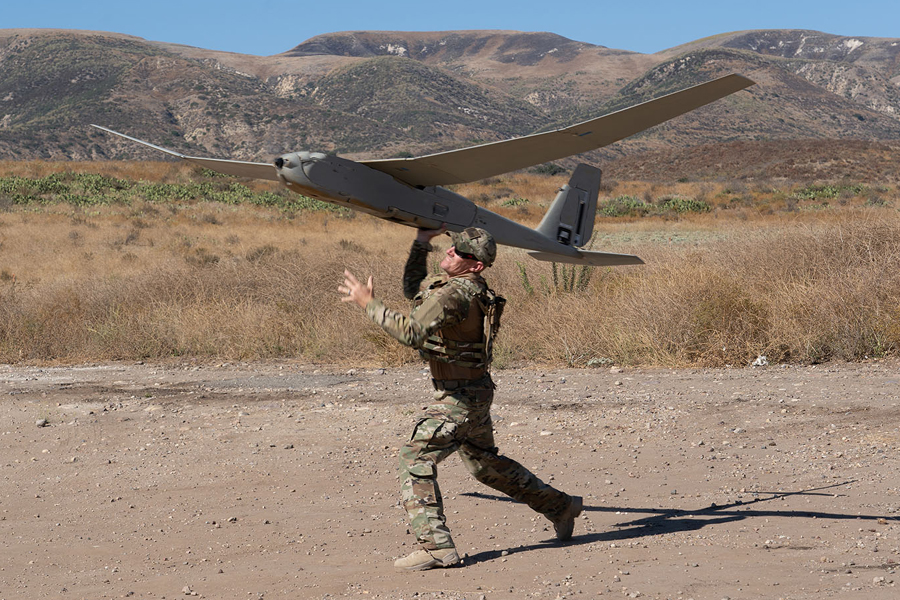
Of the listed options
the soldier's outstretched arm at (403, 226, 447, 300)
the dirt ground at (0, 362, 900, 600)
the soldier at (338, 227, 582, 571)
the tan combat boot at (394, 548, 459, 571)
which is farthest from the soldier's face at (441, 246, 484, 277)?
the dirt ground at (0, 362, 900, 600)

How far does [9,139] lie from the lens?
311ft

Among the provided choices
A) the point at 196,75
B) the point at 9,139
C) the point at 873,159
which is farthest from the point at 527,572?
the point at 196,75

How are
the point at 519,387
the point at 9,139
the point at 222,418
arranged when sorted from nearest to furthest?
the point at 222,418 < the point at 519,387 < the point at 9,139

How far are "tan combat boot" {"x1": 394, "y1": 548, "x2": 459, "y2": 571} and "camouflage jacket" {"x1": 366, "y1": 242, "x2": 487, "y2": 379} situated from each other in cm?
94

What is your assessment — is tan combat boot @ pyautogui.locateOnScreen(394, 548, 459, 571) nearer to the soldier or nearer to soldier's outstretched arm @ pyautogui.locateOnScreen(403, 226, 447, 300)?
the soldier

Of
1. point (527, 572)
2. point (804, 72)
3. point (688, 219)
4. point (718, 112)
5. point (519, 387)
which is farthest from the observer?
point (804, 72)

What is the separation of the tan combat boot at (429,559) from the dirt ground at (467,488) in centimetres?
5

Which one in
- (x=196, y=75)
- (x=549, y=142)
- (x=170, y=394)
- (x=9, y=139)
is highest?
(x=196, y=75)

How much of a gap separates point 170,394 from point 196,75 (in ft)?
434

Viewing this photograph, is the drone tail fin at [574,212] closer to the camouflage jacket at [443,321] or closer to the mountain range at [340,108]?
the camouflage jacket at [443,321]

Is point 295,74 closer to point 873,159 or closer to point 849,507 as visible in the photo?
point 873,159

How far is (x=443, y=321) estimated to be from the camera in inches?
170

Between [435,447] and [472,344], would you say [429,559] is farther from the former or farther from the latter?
[472,344]

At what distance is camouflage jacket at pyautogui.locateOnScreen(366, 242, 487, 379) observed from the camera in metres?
4.33
